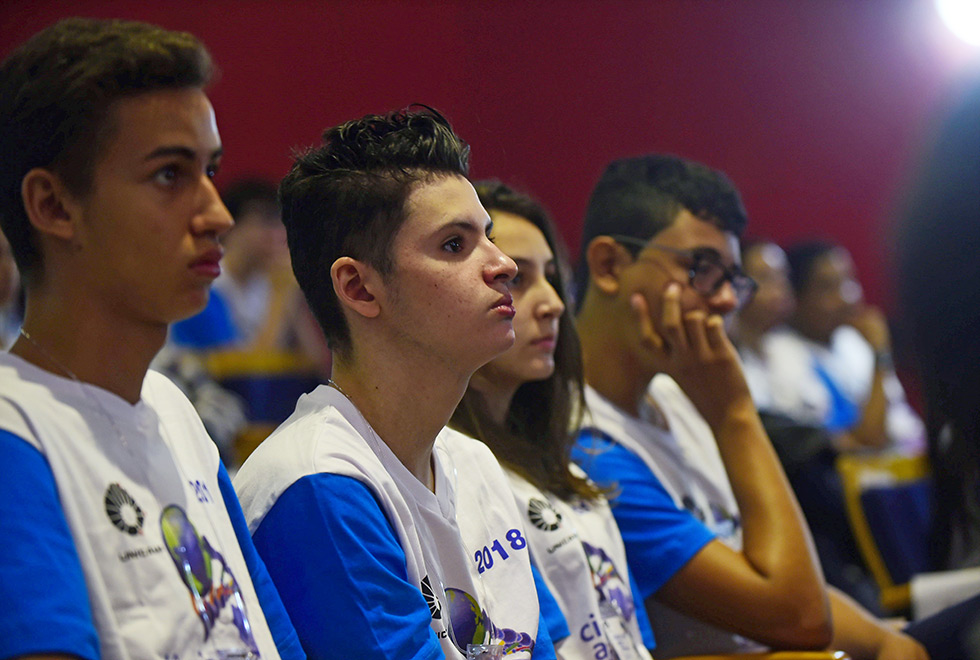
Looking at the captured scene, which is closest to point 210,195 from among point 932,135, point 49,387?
point 49,387

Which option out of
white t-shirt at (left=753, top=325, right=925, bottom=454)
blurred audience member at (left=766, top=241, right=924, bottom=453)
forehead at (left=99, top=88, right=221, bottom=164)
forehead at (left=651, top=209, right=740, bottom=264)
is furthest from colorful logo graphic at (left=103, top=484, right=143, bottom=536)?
blurred audience member at (left=766, top=241, right=924, bottom=453)

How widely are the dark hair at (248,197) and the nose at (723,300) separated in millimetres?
3424

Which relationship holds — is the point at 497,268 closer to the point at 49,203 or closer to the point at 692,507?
the point at 49,203

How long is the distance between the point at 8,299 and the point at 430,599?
2.26m

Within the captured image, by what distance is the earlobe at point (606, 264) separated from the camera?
227 centimetres

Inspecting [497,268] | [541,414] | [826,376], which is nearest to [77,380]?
[497,268]

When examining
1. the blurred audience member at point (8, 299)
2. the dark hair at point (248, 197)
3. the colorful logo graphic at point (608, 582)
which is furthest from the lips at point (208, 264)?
the dark hair at point (248, 197)

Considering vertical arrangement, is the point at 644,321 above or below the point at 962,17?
below

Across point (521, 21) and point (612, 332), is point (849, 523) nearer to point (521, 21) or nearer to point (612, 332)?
point (612, 332)

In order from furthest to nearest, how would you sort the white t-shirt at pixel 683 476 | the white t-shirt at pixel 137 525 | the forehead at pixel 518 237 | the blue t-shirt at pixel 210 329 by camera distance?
the blue t-shirt at pixel 210 329, the white t-shirt at pixel 683 476, the forehead at pixel 518 237, the white t-shirt at pixel 137 525

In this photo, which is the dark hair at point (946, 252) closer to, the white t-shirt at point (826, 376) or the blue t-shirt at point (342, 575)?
the blue t-shirt at point (342, 575)

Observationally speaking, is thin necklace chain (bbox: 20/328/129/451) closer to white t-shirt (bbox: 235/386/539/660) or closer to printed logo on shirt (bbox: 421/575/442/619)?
white t-shirt (bbox: 235/386/539/660)

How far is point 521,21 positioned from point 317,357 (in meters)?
2.47

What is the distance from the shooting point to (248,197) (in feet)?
17.0
